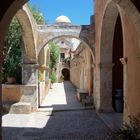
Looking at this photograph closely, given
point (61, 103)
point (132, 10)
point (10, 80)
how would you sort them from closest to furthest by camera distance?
point (132, 10) → point (10, 80) → point (61, 103)

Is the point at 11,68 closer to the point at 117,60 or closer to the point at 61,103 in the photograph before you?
the point at 61,103

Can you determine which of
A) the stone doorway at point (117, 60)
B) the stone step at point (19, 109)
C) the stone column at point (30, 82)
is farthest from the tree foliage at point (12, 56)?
the stone doorway at point (117, 60)

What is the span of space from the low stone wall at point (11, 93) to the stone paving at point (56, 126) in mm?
1329

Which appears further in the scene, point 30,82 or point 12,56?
point 12,56

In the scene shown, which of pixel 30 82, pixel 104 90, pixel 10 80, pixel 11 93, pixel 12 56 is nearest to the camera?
pixel 104 90

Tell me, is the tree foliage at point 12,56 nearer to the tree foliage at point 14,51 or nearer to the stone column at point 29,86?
the tree foliage at point 14,51

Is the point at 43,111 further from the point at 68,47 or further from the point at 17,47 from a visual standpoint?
the point at 68,47

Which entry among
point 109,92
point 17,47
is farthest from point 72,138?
point 17,47

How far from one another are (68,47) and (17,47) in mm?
36642

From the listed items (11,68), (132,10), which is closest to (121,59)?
(132,10)

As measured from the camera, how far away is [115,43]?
13.8 metres

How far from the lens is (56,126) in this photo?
10.2 meters

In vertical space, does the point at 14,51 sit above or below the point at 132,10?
below

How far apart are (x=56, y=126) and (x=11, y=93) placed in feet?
15.8
